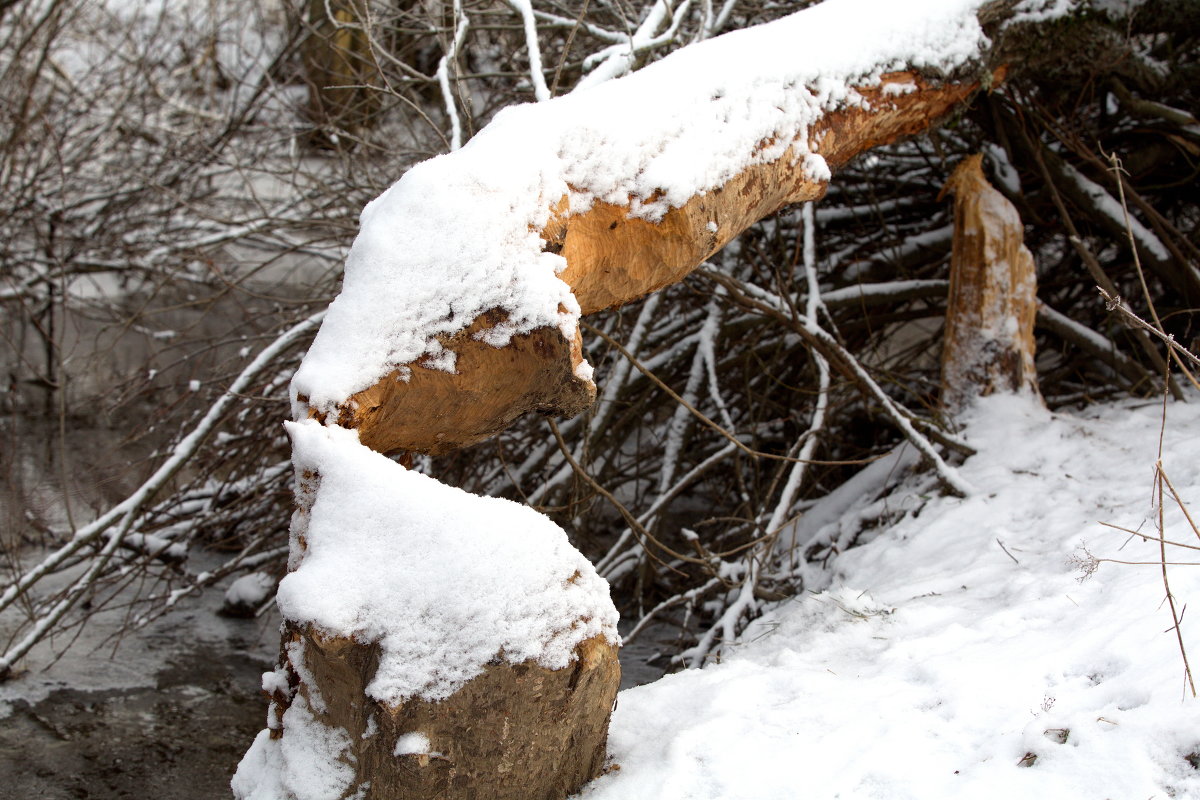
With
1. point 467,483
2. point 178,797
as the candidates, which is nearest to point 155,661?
point 178,797

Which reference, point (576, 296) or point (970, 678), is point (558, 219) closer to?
point (576, 296)

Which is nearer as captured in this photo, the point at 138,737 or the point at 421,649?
the point at 421,649

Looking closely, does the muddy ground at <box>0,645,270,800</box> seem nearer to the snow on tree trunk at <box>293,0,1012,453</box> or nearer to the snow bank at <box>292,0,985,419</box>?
the snow on tree trunk at <box>293,0,1012,453</box>

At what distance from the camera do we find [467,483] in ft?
14.9

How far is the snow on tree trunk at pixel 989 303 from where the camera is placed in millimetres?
3756

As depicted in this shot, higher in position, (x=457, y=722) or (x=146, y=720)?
(x=457, y=722)

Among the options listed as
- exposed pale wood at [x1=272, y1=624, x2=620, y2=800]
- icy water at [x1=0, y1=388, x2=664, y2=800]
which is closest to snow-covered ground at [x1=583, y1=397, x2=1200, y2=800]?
exposed pale wood at [x1=272, y1=624, x2=620, y2=800]

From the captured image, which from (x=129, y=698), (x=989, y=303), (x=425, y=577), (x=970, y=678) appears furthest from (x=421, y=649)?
(x=989, y=303)

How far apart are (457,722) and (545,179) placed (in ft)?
3.65

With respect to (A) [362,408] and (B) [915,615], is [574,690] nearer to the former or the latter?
(A) [362,408]

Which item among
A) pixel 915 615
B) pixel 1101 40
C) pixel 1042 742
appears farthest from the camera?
pixel 1101 40

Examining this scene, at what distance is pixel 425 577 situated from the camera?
179cm

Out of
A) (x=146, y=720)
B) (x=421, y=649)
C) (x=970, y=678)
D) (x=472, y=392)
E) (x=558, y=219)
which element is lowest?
(x=146, y=720)

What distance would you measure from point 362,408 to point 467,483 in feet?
8.44
